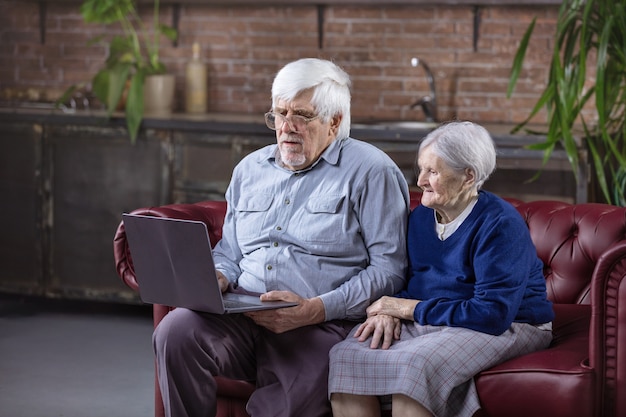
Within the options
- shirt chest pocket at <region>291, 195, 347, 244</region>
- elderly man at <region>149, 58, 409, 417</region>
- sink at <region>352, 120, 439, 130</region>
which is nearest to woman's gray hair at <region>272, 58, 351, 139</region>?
elderly man at <region>149, 58, 409, 417</region>

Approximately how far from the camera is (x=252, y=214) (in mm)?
2955

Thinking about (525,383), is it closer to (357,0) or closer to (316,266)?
(316,266)

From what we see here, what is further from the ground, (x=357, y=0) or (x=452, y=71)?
(x=357, y=0)

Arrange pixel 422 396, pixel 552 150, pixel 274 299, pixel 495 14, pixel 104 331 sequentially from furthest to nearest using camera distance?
pixel 495 14
pixel 104 331
pixel 552 150
pixel 274 299
pixel 422 396

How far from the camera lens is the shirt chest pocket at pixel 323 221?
278cm

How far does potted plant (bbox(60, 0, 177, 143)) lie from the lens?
15.9 ft

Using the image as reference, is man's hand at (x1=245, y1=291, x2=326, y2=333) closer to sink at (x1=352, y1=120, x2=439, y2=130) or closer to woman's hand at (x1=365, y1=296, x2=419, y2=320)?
woman's hand at (x1=365, y1=296, x2=419, y2=320)

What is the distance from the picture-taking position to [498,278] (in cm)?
252

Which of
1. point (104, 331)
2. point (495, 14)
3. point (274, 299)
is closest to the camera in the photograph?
point (274, 299)

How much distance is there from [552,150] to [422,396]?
79.0 inches

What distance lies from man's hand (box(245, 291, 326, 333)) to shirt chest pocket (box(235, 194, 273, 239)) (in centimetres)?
32

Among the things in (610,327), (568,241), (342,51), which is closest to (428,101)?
(342,51)

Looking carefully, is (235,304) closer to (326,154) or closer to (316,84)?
(326,154)

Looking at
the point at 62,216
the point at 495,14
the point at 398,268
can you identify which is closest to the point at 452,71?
Result: the point at 495,14
